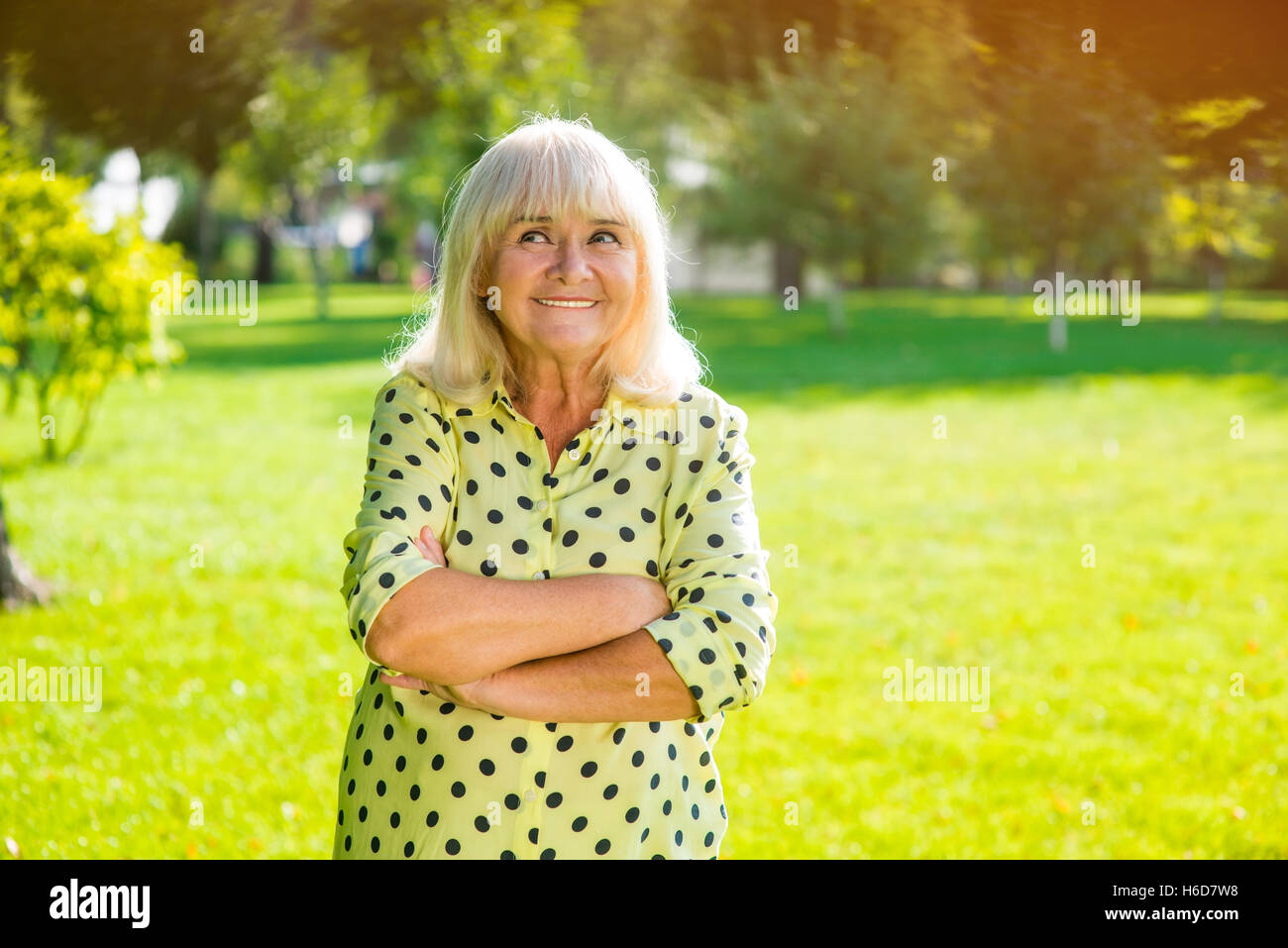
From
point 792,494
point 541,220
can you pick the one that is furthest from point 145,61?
point 792,494

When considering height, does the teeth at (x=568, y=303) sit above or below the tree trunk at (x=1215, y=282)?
below

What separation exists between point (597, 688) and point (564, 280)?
32.1 inches

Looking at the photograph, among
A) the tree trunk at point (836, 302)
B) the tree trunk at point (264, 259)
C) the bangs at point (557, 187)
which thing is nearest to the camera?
the bangs at point (557, 187)

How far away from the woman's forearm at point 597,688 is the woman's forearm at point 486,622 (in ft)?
0.11

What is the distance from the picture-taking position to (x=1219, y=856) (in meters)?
4.25

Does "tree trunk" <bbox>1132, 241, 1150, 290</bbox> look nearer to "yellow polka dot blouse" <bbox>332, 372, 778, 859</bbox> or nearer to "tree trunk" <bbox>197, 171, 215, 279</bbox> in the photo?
"tree trunk" <bbox>197, 171, 215, 279</bbox>

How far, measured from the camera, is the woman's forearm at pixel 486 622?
7.38 feet

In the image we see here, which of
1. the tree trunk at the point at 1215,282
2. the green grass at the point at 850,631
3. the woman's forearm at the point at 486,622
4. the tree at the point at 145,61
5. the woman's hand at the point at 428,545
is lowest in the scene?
the green grass at the point at 850,631

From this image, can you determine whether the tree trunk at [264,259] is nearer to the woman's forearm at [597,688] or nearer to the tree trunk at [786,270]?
the tree trunk at [786,270]

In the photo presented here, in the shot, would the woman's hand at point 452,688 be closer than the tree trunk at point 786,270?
Yes

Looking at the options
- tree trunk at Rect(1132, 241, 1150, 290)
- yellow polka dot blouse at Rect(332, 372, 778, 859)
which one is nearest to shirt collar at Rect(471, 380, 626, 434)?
yellow polka dot blouse at Rect(332, 372, 778, 859)

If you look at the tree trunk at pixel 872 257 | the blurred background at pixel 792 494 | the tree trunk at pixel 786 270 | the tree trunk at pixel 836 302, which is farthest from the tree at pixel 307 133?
the tree trunk at pixel 786 270

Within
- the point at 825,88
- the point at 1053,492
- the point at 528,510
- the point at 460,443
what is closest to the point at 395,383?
the point at 460,443

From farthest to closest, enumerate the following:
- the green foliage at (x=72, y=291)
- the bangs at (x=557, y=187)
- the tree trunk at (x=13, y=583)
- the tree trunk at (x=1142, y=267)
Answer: the tree trunk at (x=1142, y=267), the green foliage at (x=72, y=291), the tree trunk at (x=13, y=583), the bangs at (x=557, y=187)
